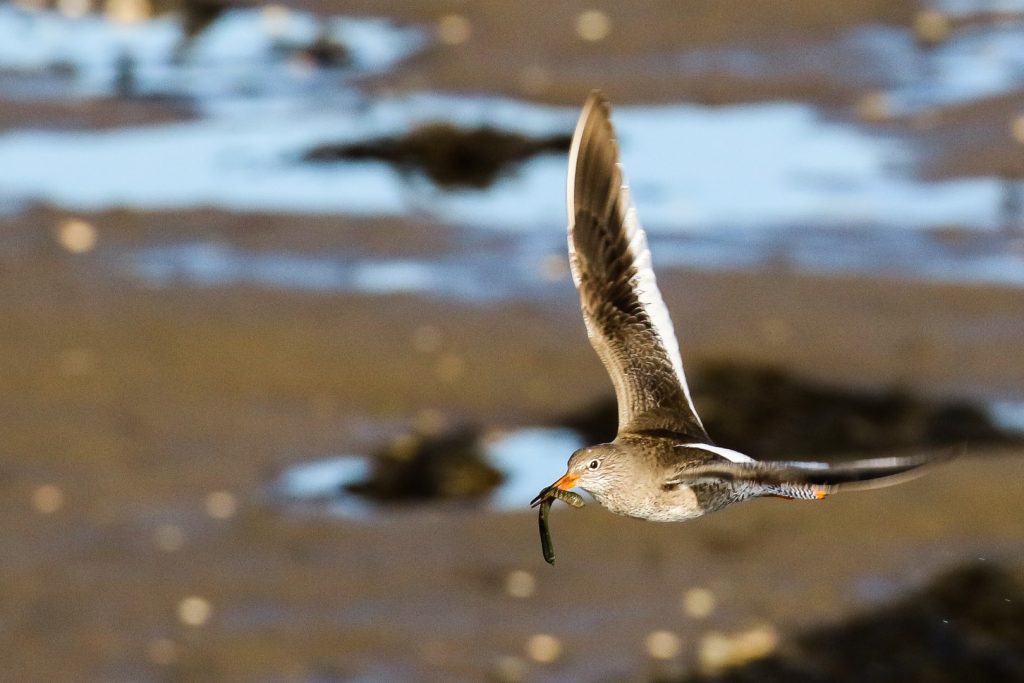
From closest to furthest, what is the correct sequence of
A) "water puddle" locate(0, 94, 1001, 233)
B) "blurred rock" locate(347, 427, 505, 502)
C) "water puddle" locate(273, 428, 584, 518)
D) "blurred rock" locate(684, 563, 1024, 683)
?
A: "blurred rock" locate(684, 563, 1024, 683) → "water puddle" locate(273, 428, 584, 518) → "blurred rock" locate(347, 427, 505, 502) → "water puddle" locate(0, 94, 1001, 233)

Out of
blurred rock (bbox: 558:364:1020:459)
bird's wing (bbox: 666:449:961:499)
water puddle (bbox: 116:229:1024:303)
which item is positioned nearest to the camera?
bird's wing (bbox: 666:449:961:499)

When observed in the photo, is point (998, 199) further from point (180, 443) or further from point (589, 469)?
point (589, 469)

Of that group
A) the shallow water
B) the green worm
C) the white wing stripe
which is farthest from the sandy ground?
the white wing stripe

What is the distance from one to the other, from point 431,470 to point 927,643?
11.8ft

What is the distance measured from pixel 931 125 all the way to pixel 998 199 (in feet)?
5.25

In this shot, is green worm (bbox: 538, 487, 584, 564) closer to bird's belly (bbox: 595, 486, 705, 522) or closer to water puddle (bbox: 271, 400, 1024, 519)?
bird's belly (bbox: 595, 486, 705, 522)

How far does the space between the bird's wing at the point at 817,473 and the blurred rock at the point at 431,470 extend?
6890 mm

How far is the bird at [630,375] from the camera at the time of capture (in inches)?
201

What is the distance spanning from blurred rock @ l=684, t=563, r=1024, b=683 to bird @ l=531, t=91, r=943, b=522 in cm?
458

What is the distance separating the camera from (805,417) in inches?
481

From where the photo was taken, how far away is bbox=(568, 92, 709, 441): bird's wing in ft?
18.8

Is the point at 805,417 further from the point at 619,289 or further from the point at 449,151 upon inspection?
the point at 619,289

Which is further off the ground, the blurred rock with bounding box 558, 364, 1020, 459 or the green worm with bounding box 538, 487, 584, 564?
the green worm with bounding box 538, 487, 584, 564

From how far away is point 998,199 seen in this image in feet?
48.0
